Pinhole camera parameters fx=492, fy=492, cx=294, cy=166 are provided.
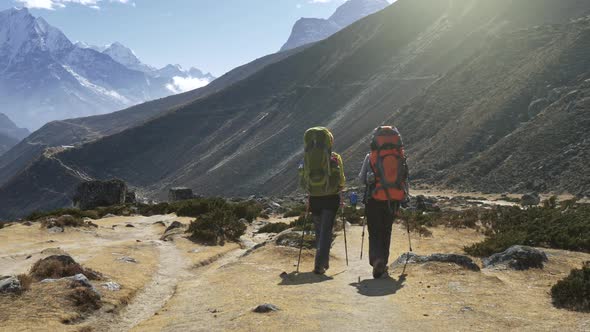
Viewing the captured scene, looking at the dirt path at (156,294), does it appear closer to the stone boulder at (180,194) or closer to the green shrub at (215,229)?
the green shrub at (215,229)

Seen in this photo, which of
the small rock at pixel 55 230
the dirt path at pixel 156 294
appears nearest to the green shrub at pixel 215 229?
the dirt path at pixel 156 294

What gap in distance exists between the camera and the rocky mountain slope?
87.4 meters

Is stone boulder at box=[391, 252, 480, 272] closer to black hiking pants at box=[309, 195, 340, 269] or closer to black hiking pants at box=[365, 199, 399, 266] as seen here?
black hiking pants at box=[365, 199, 399, 266]

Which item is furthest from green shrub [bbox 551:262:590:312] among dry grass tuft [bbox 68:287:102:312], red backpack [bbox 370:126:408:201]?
dry grass tuft [bbox 68:287:102:312]

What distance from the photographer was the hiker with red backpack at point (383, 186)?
10109mm

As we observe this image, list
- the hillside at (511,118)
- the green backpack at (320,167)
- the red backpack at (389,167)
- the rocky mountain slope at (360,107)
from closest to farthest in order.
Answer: the red backpack at (389,167) < the green backpack at (320,167) < the hillside at (511,118) < the rocky mountain slope at (360,107)

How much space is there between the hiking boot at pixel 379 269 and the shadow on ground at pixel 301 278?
1.01 meters

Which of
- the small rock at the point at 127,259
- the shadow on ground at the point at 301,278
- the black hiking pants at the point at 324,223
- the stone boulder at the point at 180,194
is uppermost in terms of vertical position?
the black hiking pants at the point at 324,223

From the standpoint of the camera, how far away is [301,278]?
1069 cm

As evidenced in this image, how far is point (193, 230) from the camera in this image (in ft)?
60.7

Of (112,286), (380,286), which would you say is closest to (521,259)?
(380,286)

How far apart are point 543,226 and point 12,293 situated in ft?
47.7

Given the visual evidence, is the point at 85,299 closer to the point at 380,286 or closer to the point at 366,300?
the point at 366,300

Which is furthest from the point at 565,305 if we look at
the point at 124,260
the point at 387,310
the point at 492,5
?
the point at 492,5
